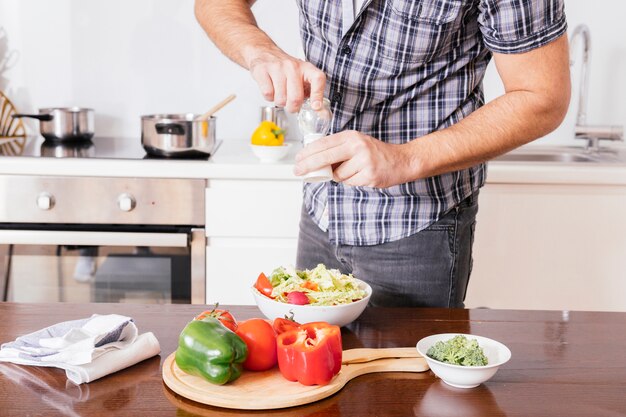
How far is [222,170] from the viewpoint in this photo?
240 centimetres

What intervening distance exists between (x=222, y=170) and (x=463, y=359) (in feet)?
4.49

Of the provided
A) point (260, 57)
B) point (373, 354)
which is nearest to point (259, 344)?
point (373, 354)

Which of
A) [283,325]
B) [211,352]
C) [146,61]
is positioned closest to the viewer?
[211,352]

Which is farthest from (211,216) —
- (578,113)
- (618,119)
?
(618,119)

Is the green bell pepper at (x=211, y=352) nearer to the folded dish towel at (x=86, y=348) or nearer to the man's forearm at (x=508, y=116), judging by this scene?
the folded dish towel at (x=86, y=348)

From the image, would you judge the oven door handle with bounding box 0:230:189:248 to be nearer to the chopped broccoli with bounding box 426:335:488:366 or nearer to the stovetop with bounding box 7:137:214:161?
the stovetop with bounding box 7:137:214:161

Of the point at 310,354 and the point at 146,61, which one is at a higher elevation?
the point at 146,61

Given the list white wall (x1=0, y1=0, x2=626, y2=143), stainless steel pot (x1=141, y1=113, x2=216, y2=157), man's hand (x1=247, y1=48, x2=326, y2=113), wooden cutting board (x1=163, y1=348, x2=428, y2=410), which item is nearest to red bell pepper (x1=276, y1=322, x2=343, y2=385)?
wooden cutting board (x1=163, y1=348, x2=428, y2=410)

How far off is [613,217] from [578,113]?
1.63ft

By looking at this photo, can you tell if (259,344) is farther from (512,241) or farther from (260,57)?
(512,241)

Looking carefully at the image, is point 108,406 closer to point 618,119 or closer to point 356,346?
point 356,346

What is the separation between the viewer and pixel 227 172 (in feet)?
7.89

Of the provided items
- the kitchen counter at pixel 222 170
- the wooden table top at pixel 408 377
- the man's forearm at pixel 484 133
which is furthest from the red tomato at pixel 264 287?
the kitchen counter at pixel 222 170

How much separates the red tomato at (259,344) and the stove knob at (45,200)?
1.39 meters
